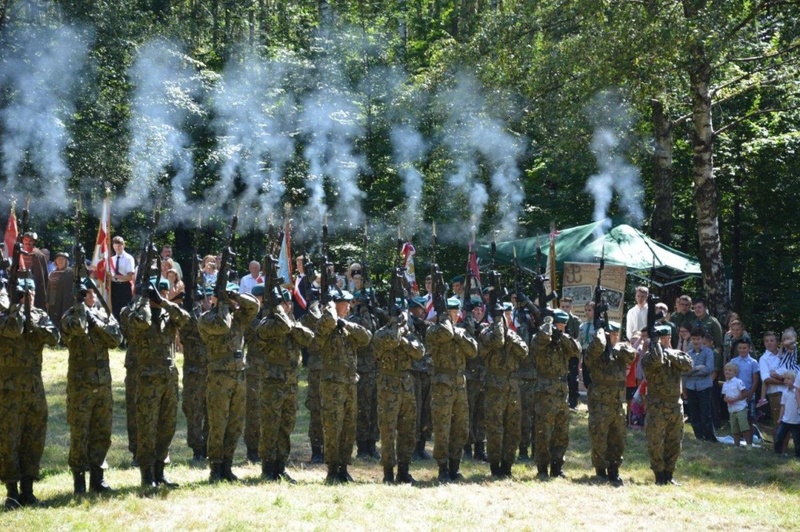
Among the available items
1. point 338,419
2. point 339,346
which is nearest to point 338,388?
point 338,419

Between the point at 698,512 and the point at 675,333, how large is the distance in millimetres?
4446

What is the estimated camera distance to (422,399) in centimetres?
1420

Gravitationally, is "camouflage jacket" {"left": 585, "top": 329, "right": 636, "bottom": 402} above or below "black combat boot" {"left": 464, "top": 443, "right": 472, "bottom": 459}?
above

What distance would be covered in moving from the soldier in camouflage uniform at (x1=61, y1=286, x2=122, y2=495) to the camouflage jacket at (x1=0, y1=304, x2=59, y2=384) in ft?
0.79

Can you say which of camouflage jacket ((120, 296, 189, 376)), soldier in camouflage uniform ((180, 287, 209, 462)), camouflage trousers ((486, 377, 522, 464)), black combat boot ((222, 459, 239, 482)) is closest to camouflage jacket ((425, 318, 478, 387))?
camouflage trousers ((486, 377, 522, 464))

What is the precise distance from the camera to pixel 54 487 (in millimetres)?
11180

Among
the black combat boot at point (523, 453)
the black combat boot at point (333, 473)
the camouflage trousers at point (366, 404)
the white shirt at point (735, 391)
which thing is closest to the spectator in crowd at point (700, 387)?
the white shirt at point (735, 391)

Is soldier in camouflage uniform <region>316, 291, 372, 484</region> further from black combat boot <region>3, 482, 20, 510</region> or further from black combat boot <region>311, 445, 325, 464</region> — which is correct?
black combat boot <region>3, 482, 20, 510</region>

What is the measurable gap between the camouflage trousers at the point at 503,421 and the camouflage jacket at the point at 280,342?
2502 millimetres

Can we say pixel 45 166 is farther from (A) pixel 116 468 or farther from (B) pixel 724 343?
(B) pixel 724 343

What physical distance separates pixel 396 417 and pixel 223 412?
6.37 feet

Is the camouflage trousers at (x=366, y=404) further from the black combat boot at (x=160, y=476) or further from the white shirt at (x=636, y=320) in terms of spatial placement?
the white shirt at (x=636, y=320)

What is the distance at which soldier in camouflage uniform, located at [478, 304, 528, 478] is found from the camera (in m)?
13.0

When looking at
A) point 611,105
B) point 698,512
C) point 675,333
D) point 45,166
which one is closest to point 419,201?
point 611,105
